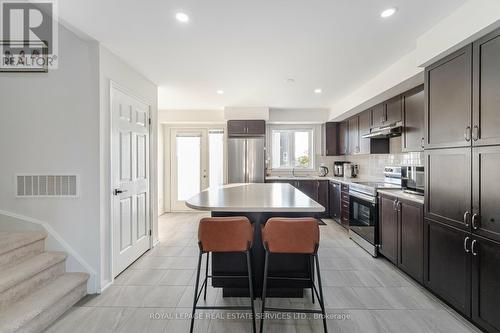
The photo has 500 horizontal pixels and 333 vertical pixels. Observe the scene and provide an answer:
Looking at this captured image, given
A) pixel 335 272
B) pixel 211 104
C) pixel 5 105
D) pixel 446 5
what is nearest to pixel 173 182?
pixel 211 104

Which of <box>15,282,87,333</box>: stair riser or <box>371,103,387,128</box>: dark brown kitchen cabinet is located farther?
<box>371,103,387,128</box>: dark brown kitchen cabinet

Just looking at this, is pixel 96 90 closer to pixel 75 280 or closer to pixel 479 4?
pixel 75 280

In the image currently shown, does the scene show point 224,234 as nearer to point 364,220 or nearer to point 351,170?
point 364,220

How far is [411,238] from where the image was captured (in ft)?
8.91

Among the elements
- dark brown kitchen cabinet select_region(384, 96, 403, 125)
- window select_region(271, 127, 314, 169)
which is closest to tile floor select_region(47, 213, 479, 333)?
dark brown kitchen cabinet select_region(384, 96, 403, 125)

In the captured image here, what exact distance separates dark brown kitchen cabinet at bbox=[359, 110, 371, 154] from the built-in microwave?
119cm

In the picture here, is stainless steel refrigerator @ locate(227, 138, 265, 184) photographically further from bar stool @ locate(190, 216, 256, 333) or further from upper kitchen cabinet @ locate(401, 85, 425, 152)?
bar stool @ locate(190, 216, 256, 333)

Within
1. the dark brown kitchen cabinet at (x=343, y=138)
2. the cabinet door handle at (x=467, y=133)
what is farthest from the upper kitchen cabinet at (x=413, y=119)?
the dark brown kitchen cabinet at (x=343, y=138)

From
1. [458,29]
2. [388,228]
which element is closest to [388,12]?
[458,29]

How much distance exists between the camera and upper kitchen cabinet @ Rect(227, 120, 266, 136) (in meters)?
5.63

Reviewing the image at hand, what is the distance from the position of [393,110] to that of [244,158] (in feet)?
9.97

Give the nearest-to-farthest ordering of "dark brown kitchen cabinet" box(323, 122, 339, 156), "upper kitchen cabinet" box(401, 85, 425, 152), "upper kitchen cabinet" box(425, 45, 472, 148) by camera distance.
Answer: "upper kitchen cabinet" box(425, 45, 472, 148), "upper kitchen cabinet" box(401, 85, 425, 152), "dark brown kitchen cabinet" box(323, 122, 339, 156)

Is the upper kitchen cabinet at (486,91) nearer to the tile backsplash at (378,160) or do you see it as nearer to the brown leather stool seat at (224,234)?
the tile backsplash at (378,160)

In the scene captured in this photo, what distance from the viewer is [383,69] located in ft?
10.9
